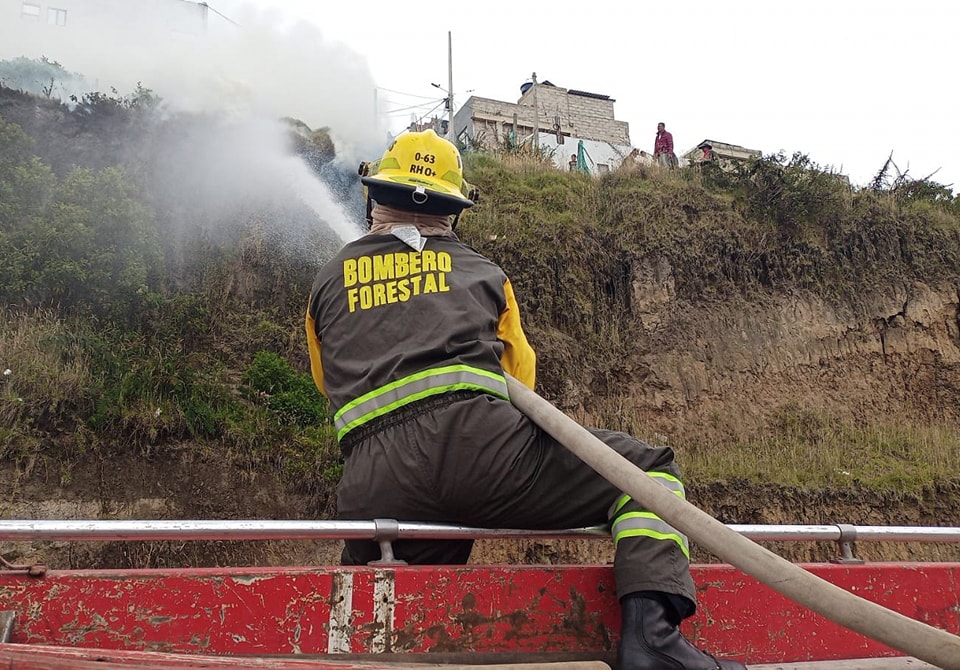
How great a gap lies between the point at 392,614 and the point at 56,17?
24559 mm

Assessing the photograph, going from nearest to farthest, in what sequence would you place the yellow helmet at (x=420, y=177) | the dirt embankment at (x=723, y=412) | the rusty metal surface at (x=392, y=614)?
the rusty metal surface at (x=392, y=614) < the yellow helmet at (x=420, y=177) < the dirt embankment at (x=723, y=412)

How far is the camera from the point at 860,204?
1166 centimetres

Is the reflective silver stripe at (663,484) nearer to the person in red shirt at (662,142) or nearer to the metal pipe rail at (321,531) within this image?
the metal pipe rail at (321,531)

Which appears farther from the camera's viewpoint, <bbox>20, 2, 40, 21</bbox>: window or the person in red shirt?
<bbox>20, 2, 40, 21</bbox>: window

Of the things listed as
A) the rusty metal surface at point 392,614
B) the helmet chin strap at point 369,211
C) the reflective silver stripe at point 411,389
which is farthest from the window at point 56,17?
the rusty metal surface at point 392,614

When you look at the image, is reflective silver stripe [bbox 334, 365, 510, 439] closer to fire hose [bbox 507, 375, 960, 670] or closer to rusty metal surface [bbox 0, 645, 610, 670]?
fire hose [bbox 507, 375, 960, 670]

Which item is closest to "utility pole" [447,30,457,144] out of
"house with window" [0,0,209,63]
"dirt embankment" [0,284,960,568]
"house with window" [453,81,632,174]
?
"house with window" [453,81,632,174]

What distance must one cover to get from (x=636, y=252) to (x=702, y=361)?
1.67 m

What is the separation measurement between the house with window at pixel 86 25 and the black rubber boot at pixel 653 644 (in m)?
19.6

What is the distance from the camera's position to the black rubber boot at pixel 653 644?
2.06m

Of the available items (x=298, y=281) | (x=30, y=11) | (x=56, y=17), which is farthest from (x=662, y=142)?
(x=30, y=11)

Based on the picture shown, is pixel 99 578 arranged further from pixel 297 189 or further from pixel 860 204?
pixel 860 204

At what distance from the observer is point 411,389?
2428mm

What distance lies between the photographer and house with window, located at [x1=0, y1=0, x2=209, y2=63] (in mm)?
19094
